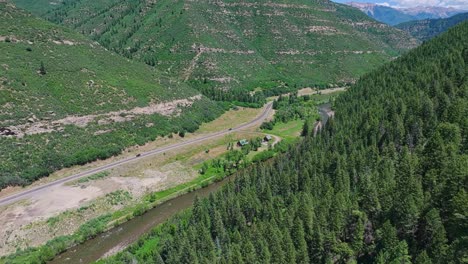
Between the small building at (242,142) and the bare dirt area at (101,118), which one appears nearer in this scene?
the bare dirt area at (101,118)

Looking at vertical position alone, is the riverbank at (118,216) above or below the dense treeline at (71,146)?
below

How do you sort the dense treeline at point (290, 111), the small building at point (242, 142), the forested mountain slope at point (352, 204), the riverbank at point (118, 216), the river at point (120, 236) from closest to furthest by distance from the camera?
the forested mountain slope at point (352, 204) → the river at point (120, 236) → the riverbank at point (118, 216) → the small building at point (242, 142) → the dense treeline at point (290, 111)

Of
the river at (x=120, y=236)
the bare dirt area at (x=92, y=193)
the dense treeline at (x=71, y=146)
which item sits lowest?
the river at (x=120, y=236)

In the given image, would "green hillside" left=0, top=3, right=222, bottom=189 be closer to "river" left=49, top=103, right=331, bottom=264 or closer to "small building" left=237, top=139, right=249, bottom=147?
"small building" left=237, top=139, right=249, bottom=147

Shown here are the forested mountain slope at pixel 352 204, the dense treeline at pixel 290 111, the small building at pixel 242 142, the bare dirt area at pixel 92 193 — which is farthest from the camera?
the dense treeline at pixel 290 111

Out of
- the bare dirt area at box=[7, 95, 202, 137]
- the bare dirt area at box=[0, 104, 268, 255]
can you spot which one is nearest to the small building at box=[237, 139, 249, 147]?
the bare dirt area at box=[0, 104, 268, 255]

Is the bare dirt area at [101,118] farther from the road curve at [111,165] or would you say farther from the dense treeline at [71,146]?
the road curve at [111,165]

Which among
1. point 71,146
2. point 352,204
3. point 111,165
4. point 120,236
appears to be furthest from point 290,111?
point 352,204

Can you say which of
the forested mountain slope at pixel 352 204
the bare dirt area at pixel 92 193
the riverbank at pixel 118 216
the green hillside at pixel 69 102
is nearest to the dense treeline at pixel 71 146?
the green hillside at pixel 69 102
